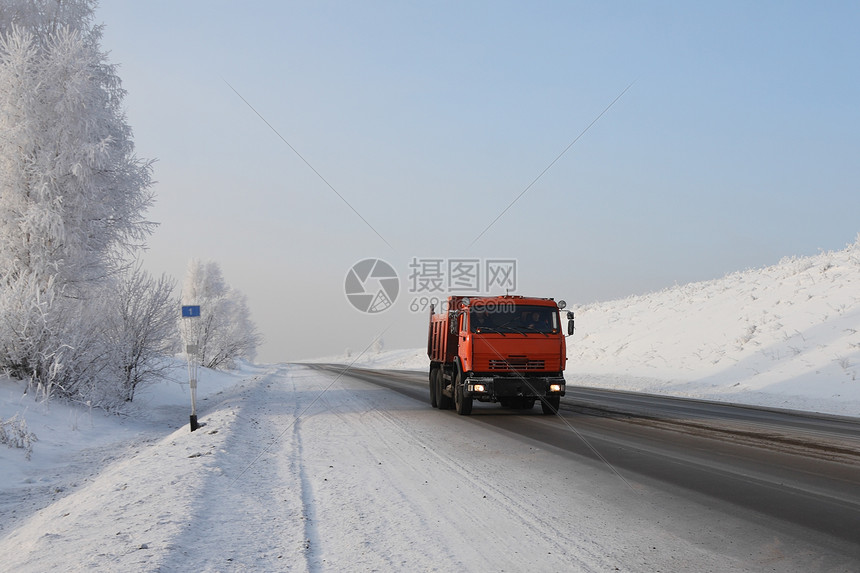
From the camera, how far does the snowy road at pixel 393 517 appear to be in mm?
4496

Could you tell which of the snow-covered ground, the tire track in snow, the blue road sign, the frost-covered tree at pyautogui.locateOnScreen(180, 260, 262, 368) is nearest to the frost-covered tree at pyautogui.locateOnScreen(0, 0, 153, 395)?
the snow-covered ground

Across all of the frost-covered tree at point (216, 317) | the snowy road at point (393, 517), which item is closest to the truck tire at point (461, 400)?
the snowy road at point (393, 517)

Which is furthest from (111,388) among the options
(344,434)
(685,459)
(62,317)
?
(685,459)

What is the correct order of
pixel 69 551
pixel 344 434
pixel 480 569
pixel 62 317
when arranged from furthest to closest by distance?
1. pixel 62 317
2. pixel 344 434
3. pixel 69 551
4. pixel 480 569

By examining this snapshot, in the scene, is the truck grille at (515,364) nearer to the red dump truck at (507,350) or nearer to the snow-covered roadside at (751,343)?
the red dump truck at (507,350)

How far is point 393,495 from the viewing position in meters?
6.68

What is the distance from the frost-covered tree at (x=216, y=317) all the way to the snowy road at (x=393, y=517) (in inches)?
Answer: 1349

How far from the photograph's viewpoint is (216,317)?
52.3 m

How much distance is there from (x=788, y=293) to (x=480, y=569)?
34310 millimetres

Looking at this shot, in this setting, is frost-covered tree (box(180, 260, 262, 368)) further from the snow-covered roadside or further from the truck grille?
the truck grille

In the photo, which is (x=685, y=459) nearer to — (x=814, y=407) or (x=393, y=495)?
(x=393, y=495)

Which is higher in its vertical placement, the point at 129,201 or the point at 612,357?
the point at 129,201

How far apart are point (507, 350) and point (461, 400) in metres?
1.85

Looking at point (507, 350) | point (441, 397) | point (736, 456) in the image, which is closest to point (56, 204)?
point (441, 397)
